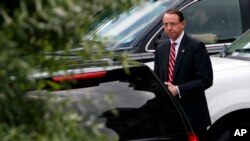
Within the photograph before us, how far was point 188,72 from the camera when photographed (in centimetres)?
682

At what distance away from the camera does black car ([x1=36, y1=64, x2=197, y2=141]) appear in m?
4.95

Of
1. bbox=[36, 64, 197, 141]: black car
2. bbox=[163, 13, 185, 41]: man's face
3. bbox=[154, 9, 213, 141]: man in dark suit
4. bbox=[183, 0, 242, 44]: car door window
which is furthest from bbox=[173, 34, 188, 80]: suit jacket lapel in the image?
bbox=[183, 0, 242, 44]: car door window

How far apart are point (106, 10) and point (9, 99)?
0.45 metres

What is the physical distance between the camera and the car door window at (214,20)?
402 inches

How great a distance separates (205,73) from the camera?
22.0ft

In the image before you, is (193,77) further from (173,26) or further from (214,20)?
(214,20)

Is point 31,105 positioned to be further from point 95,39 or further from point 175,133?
point 175,133

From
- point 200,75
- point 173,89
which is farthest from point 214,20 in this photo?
point 173,89

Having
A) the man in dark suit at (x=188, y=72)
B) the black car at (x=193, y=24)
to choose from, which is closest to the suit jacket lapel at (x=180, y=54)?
the man in dark suit at (x=188, y=72)

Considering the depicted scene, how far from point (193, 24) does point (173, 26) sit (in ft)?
10.8

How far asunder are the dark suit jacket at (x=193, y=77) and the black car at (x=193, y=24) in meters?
2.65

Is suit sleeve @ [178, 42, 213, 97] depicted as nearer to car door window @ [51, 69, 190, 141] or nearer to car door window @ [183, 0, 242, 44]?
car door window @ [51, 69, 190, 141]

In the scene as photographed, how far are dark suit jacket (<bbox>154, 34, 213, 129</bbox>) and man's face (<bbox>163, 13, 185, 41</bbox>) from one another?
0.28ft

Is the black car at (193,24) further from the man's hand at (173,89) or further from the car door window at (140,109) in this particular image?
the car door window at (140,109)
